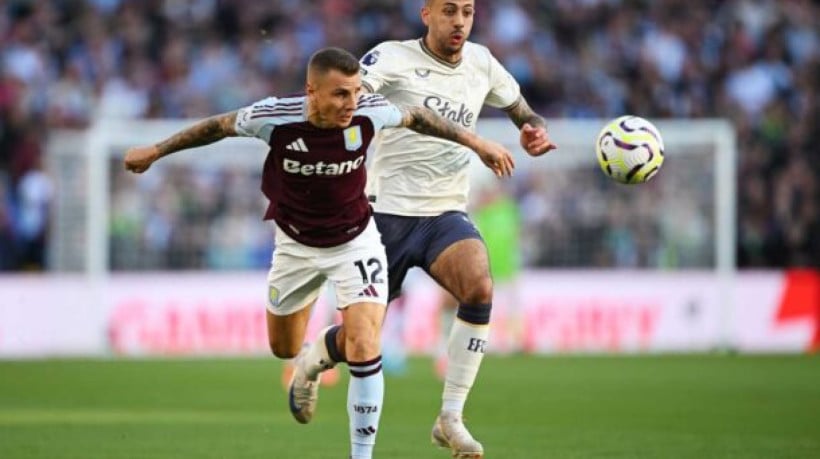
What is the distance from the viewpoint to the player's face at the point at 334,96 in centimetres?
838

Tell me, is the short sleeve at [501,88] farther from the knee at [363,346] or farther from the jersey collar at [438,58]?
the knee at [363,346]

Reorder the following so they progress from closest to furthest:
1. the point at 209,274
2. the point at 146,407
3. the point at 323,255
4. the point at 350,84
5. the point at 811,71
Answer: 1. the point at 350,84
2. the point at 323,255
3. the point at 146,407
4. the point at 209,274
5. the point at 811,71

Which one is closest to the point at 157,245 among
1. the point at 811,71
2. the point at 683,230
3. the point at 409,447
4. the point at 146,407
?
the point at 683,230

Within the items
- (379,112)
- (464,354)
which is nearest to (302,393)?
(464,354)

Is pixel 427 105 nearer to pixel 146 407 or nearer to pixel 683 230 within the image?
pixel 146 407

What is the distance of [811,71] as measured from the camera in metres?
26.2

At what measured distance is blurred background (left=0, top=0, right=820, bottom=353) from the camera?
73.5 feet

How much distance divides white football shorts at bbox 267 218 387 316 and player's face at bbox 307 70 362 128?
0.78 m

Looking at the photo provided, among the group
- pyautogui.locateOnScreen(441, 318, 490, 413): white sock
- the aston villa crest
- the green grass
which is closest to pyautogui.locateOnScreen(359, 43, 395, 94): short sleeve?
the aston villa crest

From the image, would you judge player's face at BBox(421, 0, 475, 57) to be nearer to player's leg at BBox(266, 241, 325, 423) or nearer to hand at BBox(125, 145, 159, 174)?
player's leg at BBox(266, 241, 325, 423)

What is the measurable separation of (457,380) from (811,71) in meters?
18.0

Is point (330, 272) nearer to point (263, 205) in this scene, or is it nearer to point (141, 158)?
point (141, 158)

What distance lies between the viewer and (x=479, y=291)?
9.61m

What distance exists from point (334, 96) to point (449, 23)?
5.98 feet
